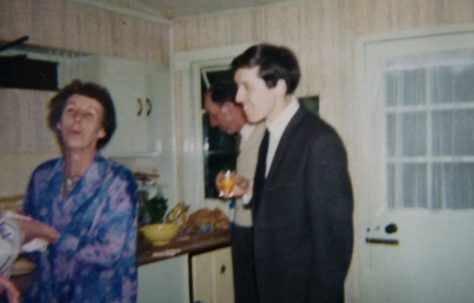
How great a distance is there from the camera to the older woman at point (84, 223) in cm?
186

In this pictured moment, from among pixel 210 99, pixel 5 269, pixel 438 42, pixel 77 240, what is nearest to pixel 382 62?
pixel 438 42

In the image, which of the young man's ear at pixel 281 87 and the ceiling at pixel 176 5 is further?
the ceiling at pixel 176 5

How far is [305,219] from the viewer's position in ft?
4.86

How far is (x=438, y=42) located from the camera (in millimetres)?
2742

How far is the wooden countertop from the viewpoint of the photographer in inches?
100

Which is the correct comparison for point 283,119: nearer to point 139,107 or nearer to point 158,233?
point 158,233

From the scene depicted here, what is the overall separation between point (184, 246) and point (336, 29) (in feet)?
5.08

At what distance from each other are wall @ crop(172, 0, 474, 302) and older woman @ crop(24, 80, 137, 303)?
1.48 metres

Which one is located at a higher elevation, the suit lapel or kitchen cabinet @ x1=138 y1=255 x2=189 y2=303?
the suit lapel

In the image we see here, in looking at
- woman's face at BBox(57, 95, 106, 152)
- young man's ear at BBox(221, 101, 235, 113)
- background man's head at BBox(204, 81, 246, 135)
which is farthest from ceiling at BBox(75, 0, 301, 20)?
woman's face at BBox(57, 95, 106, 152)

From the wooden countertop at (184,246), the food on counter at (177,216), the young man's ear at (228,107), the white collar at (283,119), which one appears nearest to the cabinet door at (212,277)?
the wooden countertop at (184,246)

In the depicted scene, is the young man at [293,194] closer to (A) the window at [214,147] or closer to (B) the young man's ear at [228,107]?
(B) the young man's ear at [228,107]

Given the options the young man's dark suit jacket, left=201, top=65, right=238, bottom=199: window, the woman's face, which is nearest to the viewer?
the young man's dark suit jacket

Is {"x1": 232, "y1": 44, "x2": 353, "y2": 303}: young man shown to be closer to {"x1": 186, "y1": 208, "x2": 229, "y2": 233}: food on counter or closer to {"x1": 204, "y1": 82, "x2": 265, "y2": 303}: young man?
{"x1": 204, "y1": 82, "x2": 265, "y2": 303}: young man
